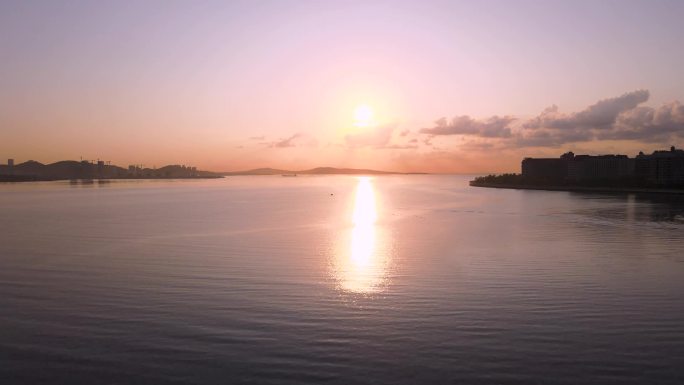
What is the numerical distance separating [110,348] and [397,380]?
240 inches

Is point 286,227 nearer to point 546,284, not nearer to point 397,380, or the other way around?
point 546,284

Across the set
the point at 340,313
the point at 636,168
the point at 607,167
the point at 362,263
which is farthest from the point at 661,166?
the point at 340,313

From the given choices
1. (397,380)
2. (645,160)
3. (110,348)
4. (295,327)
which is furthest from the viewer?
(645,160)

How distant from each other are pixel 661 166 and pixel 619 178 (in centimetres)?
2061

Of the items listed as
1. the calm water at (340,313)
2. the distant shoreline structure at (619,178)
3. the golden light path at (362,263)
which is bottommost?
the golden light path at (362,263)

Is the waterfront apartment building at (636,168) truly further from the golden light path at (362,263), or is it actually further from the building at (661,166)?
the golden light path at (362,263)

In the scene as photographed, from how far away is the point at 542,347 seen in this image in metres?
10.4

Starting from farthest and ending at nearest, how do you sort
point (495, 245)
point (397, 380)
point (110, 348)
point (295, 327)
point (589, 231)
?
1. point (589, 231)
2. point (495, 245)
3. point (295, 327)
4. point (110, 348)
5. point (397, 380)

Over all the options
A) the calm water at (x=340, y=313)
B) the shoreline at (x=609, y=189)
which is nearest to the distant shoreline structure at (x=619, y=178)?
the shoreline at (x=609, y=189)

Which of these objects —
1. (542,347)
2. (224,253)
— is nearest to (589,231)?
(224,253)

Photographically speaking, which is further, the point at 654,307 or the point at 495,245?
the point at 495,245

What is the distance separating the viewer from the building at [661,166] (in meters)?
150

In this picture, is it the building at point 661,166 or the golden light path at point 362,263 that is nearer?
the golden light path at point 362,263

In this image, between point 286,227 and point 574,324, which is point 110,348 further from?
point 286,227
